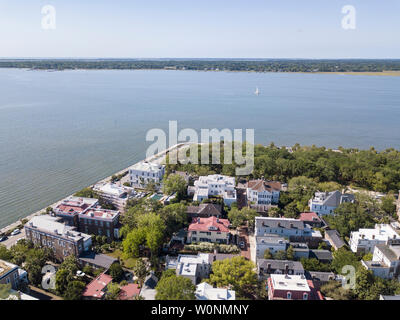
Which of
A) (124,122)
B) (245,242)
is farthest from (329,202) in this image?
(124,122)

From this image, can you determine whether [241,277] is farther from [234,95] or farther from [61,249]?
→ [234,95]

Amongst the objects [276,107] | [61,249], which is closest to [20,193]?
[61,249]

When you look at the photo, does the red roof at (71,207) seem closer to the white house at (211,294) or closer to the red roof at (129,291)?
the red roof at (129,291)

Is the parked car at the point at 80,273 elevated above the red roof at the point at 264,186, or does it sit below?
below

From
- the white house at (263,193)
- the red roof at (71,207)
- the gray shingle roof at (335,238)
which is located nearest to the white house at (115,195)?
the red roof at (71,207)

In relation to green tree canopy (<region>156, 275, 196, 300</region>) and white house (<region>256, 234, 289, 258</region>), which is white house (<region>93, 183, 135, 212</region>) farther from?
green tree canopy (<region>156, 275, 196, 300</region>)
